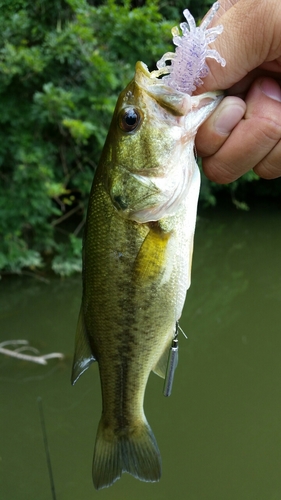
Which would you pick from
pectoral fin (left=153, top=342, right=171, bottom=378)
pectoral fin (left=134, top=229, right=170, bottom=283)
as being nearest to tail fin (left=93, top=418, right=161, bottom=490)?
pectoral fin (left=153, top=342, right=171, bottom=378)

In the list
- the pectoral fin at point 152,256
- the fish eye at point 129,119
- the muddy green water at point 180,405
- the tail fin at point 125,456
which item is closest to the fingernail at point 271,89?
the fish eye at point 129,119

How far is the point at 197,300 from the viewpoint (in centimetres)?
577

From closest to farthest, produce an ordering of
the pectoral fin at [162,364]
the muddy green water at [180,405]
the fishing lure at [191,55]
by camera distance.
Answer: the fishing lure at [191,55]
the pectoral fin at [162,364]
the muddy green water at [180,405]

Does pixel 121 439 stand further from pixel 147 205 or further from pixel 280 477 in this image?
pixel 280 477

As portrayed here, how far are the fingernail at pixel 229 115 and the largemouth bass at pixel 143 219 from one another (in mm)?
34

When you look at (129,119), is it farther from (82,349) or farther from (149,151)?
(82,349)

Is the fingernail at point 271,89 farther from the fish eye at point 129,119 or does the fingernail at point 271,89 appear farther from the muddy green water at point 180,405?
the muddy green water at point 180,405

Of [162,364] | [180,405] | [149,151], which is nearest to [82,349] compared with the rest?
[162,364]

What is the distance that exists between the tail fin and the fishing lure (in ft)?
3.48

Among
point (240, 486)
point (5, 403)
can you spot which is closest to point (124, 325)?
point (240, 486)

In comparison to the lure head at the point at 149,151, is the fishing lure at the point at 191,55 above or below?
above

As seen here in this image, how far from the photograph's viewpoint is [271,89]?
4.14 ft

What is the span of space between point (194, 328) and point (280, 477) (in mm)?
1996

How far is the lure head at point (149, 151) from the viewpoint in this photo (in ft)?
→ 3.85
